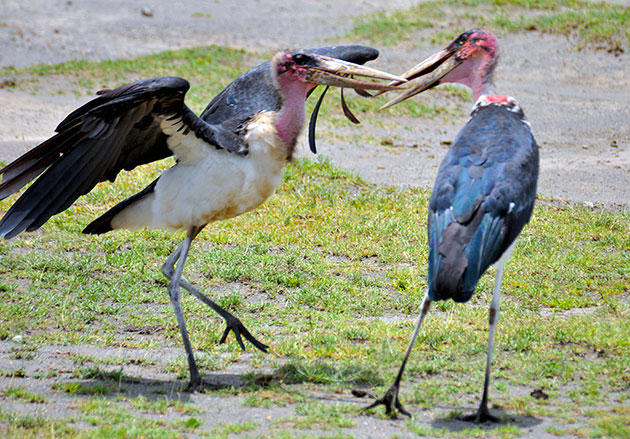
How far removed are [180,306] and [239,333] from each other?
370 mm

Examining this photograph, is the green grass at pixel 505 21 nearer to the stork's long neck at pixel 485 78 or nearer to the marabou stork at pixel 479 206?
the stork's long neck at pixel 485 78

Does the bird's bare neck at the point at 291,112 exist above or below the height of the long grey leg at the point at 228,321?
above

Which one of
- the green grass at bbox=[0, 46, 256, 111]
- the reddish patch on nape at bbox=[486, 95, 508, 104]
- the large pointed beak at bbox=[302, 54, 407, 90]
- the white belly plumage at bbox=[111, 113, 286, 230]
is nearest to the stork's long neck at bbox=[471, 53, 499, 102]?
the reddish patch on nape at bbox=[486, 95, 508, 104]

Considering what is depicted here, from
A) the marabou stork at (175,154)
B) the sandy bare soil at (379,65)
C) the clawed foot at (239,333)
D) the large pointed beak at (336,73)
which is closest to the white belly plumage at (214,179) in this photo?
the marabou stork at (175,154)

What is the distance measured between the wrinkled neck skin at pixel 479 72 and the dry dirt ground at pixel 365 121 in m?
1.56

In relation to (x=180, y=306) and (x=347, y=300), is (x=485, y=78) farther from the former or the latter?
(x=180, y=306)

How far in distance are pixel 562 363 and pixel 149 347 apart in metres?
2.11

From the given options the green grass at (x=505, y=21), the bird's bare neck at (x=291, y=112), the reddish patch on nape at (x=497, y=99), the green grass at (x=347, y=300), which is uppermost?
the reddish patch on nape at (x=497, y=99)

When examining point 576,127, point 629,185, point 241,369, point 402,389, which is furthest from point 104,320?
point 576,127

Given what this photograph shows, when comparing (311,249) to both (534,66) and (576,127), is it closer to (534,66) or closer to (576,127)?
(576,127)

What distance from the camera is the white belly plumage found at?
4.20 metres

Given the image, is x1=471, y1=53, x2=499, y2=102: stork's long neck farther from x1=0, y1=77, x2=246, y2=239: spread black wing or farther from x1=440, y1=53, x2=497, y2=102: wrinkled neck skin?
x1=0, y1=77, x2=246, y2=239: spread black wing

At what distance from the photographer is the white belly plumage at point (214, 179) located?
4.20 m

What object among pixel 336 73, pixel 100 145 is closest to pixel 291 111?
pixel 336 73
